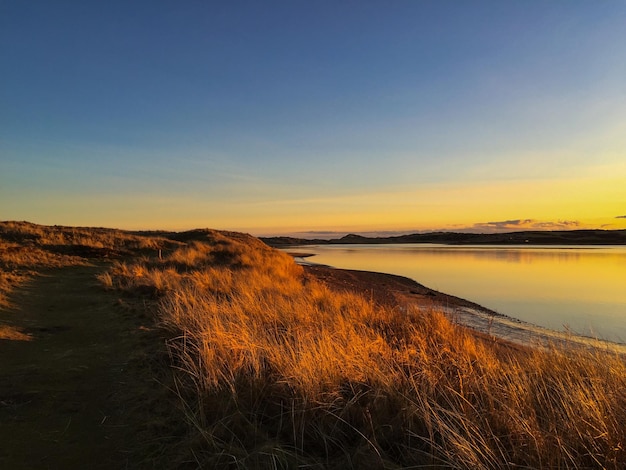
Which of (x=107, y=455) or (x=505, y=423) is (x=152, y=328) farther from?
(x=505, y=423)

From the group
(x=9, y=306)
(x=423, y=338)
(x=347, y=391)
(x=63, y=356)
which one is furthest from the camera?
(x=9, y=306)

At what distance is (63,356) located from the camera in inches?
262

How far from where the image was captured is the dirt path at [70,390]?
3816 mm

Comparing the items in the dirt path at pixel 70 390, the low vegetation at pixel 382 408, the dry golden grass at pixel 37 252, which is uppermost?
the dry golden grass at pixel 37 252

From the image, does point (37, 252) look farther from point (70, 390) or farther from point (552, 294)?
point (552, 294)

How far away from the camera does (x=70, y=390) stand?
530 cm

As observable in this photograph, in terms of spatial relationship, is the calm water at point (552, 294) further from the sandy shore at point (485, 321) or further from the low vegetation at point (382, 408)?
the low vegetation at point (382, 408)

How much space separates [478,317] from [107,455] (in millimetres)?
13779

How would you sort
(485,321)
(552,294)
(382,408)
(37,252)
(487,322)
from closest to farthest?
(382,408) → (487,322) → (485,321) → (552,294) → (37,252)

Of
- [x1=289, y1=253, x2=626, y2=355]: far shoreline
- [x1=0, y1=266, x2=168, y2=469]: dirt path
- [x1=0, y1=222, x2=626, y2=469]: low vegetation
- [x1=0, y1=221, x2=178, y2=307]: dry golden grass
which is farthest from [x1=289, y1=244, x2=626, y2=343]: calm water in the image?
[x1=0, y1=221, x2=178, y2=307]: dry golden grass

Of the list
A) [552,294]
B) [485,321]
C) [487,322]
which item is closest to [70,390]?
[487,322]

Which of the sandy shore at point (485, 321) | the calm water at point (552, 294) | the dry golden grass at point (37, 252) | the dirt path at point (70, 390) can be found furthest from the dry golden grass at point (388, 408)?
the dry golden grass at point (37, 252)

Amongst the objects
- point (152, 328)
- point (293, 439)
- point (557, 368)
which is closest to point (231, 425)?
point (293, 439)

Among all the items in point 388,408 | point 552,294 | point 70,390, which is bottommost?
point 552,294
